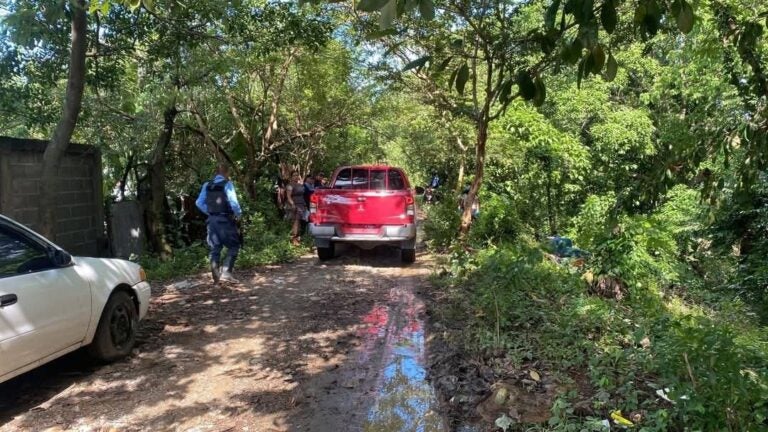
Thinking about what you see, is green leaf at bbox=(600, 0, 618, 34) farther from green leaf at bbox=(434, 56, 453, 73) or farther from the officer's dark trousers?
the officer's dark trousers

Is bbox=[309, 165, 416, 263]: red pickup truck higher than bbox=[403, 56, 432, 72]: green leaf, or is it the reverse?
bbox=[403, 56, 432, 72]: green leaf

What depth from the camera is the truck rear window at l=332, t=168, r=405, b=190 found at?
36.1ft

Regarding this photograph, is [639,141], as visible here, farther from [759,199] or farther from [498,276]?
[498,276]

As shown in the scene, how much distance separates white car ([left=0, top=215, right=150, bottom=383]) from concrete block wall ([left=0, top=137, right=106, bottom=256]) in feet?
9.91

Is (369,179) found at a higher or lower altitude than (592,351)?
higher

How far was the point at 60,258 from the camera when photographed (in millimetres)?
4637

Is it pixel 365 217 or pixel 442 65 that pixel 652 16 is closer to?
pixel 442 65

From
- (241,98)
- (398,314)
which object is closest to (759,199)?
(398,314)

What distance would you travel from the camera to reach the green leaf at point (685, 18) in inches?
75.7

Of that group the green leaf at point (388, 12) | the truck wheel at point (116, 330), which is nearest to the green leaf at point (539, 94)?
the green leaf at point (388, 12)

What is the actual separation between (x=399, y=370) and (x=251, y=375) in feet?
4.27

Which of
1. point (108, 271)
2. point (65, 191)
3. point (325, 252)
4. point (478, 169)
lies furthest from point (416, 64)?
point (478, 169)

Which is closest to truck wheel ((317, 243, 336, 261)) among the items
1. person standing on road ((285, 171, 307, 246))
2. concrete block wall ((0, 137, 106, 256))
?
person standing on road ((285, 171, 307, 246))

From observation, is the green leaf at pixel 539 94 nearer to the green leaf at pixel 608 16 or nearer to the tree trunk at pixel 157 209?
the green leaf at pixel 608 16
